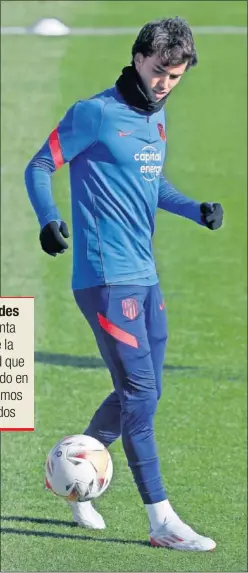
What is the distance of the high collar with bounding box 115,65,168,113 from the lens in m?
7.54

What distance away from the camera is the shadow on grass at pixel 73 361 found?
1295 centimetres

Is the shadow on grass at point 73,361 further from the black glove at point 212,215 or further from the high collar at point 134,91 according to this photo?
the high collar at point 134,91

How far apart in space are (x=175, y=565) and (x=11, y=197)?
34.0 feet

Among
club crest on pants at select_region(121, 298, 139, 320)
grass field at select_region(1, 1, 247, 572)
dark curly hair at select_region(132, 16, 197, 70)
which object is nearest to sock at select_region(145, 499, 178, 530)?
grass field at select_region(1, 1, 247, 572)

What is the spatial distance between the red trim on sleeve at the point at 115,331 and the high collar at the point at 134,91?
3.52 feet

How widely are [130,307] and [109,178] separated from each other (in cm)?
68

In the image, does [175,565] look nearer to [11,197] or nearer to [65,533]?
[65,533]

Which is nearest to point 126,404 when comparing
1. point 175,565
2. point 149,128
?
point 175,565

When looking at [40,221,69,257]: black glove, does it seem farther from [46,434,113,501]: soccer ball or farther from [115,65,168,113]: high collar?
[46,434,113,501]: soccer ball

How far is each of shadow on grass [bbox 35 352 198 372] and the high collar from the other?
5.51 m

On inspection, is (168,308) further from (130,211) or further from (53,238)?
(53,238)

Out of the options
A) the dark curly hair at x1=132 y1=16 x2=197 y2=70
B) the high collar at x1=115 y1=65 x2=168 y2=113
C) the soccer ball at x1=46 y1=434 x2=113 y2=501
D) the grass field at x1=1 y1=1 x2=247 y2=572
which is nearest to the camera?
the dark curly hair at x1=132 y1=16 x2=197 y2=70

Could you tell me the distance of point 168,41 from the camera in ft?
24.0

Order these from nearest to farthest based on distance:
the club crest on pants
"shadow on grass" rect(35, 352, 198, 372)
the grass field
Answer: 1. the club crest on pants
2. the grass field
3. "shadow on grass" rect(35, 352, 198, 372)
